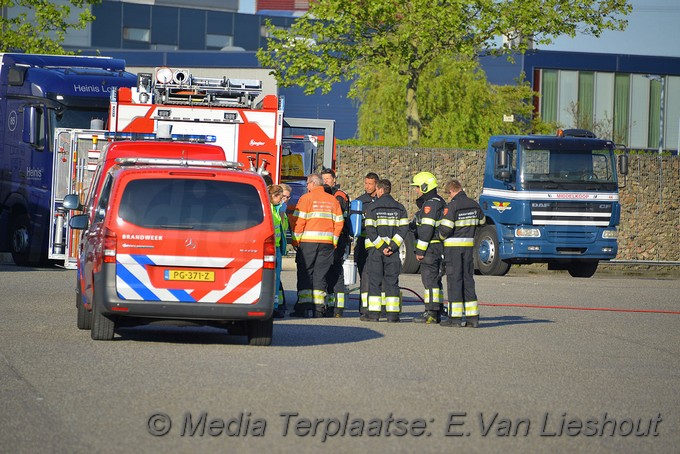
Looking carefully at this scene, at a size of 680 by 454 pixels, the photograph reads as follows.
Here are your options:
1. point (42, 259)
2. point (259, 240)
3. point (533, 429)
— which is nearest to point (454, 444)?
point (533, 429)

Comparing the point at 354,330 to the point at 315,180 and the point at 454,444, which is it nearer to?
the point at 315,180

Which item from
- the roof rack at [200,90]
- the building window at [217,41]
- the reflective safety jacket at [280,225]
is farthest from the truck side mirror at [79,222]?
the building window at [217,41]

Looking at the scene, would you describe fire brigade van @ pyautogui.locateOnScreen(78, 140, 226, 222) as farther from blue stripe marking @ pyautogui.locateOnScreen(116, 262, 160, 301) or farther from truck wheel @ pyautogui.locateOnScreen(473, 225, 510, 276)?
truck wheel @ pyautogui.locateOnScreen(473, 225, 510, 276)

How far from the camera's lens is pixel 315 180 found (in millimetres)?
17000

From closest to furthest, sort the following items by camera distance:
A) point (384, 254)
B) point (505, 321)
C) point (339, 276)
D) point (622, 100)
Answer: point (384, 254) → point (339, 276) → point (505, 321) → point (622, 100)

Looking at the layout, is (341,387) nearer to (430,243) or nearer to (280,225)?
(430,243)

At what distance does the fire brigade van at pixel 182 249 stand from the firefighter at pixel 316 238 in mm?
3734

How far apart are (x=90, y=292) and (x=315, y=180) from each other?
14.7 ft

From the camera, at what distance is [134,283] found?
1269 centimetres

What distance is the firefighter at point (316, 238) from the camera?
16891 millimetres

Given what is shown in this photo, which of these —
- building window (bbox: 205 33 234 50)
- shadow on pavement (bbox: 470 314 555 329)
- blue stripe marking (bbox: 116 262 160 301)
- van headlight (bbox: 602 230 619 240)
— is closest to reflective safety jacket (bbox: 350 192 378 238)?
shadow on pavement (bbox: 470 314 555 329)

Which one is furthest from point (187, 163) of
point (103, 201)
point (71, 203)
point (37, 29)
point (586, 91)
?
point (586, 91)

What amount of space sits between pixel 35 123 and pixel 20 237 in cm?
241

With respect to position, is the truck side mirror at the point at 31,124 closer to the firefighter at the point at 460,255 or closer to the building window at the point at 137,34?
the firefighter at the point at 460,255
